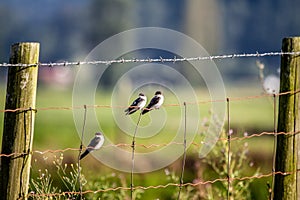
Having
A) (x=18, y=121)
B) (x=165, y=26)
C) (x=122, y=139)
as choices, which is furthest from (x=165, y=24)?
(x=18, y=121)

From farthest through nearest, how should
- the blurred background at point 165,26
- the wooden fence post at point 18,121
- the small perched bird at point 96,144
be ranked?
the blurred background at point 165,26, the small perched bird at point 96,144, the wooden fence post at point 18,121

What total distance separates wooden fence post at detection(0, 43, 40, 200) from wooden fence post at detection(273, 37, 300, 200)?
150 centimetres

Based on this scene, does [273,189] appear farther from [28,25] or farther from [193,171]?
[28,25]

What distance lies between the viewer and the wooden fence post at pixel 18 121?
147 inches

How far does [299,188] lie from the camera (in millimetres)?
4379

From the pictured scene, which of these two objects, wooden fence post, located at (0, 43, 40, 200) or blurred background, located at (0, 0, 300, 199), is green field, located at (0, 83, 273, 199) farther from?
blurred background, located at (0, 0, 300, 199)

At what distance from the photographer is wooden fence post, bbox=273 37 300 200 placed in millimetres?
4340

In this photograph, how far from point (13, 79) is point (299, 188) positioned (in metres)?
1.80

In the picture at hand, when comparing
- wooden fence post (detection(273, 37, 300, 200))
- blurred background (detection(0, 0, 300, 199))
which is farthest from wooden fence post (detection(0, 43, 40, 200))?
blurred background (detection(0, 0, 300, 199))

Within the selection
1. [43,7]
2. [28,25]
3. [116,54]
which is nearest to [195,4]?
[116,54]

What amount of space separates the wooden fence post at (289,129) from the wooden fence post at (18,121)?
4.92 feet

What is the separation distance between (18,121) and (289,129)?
5.23ft

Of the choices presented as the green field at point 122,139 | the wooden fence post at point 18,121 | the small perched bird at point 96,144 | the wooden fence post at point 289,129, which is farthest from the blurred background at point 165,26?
the wooden fence post at point 18,121

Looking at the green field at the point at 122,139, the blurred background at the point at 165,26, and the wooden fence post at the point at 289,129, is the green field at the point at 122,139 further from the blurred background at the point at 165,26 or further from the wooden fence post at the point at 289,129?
the blurred background at the point at 165,26
